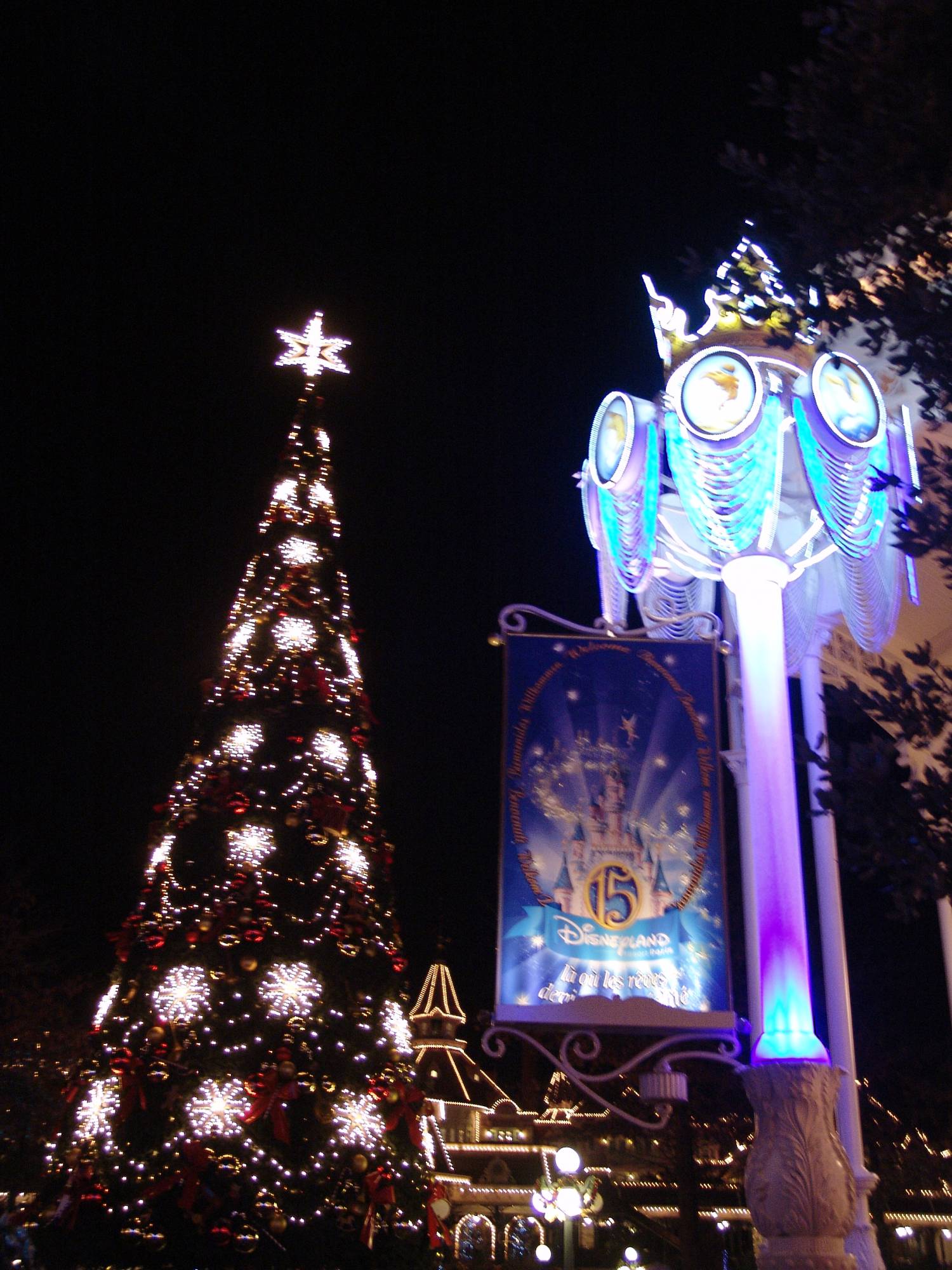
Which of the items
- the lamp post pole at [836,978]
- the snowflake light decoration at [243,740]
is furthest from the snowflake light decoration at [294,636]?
the lamp post pole at [836,978]

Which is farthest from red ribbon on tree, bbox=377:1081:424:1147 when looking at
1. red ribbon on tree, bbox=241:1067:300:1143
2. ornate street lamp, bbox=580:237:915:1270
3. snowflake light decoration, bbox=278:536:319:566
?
snowflake light decoration, bbox=278:536:319:566

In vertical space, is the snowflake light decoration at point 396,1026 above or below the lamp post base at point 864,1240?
above

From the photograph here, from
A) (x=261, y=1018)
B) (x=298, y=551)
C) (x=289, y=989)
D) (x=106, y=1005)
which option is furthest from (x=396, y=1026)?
(x=298, y=551)

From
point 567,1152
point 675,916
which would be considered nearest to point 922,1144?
point 567,1152

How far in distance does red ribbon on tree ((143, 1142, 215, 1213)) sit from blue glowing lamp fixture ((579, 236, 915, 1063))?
17.6 ft

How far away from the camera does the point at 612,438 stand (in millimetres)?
13344

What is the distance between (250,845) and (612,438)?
264 inches

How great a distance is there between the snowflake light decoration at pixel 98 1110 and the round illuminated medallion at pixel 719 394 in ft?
26.7

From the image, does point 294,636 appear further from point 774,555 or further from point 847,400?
point 847,400

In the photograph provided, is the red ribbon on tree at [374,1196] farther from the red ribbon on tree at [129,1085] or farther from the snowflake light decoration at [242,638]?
the snowflake light decoration at [242,638]

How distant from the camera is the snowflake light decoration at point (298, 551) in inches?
404

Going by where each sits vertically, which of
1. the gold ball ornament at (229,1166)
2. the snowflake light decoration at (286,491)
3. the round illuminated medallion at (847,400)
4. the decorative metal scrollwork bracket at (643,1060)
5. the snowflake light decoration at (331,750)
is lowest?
the gold ball ornament at (229,1166)

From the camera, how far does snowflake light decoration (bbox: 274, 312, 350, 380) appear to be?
1185 cm

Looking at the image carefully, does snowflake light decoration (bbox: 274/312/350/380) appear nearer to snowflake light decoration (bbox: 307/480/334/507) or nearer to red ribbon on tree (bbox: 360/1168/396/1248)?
snowflake light decoration (bbox: 307/480/334/507)
